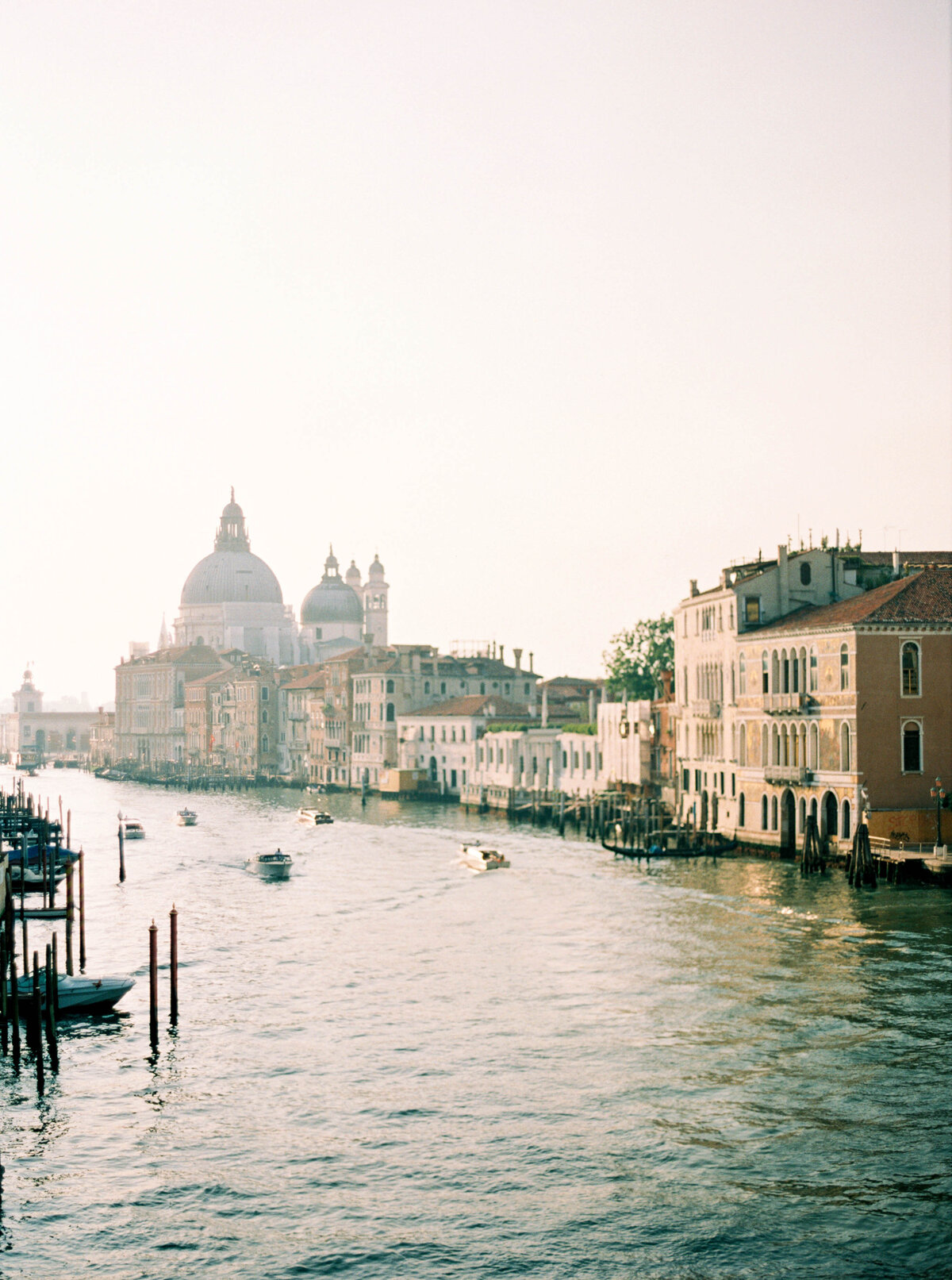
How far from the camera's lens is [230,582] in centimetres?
18512

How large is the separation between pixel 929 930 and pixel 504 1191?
69.3 ft

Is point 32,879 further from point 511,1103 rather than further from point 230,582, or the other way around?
point 230,582

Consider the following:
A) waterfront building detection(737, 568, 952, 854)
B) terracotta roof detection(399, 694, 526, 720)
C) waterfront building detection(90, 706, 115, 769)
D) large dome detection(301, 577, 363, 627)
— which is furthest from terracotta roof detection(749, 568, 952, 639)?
waterfront building detection(90, 706, 115, 769)

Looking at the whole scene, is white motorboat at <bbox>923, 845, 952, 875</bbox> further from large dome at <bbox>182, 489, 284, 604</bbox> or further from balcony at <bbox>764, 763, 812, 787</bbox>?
large dome at <bbox>182, 489, 284, 604</bbox>

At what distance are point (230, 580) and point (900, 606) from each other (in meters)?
139

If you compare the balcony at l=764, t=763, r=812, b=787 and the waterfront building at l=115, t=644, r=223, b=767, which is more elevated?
the waterfront building at l=115, t=644, r=223, b=767

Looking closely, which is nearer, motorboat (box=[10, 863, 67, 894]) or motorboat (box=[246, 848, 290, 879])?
motorboat (box=[10, 863, 67, 894])

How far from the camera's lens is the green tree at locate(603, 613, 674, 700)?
3814 inches

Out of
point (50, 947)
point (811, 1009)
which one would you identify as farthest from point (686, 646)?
point (50, 947)

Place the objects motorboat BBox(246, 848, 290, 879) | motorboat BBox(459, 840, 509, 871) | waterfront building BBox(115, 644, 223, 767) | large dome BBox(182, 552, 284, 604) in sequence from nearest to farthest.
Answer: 1. motorboat BBox(246, 848, 290, 879)
2. motorboat BBox(459, 840, 509, 871)
3. waterfront building BBox(115, 644, 223, 767)
4. large dome BBox(182, 552, 284, 604)

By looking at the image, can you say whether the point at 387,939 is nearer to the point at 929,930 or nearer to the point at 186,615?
the point at 929,930

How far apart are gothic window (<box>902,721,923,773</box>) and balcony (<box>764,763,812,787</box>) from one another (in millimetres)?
4003

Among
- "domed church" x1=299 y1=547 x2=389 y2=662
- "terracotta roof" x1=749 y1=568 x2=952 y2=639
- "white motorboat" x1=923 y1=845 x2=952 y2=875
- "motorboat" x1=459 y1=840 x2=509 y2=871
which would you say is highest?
"domed church" x1=299 y1=547 x2=389 y2=662

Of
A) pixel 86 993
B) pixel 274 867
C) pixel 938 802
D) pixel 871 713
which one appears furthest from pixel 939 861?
pixel 86 993
